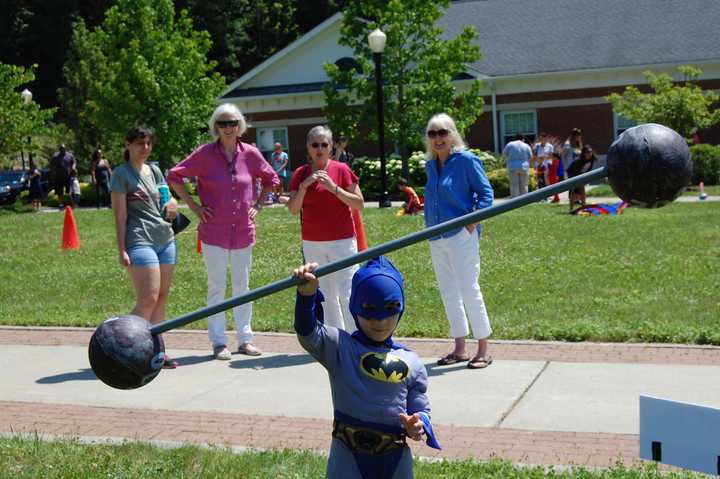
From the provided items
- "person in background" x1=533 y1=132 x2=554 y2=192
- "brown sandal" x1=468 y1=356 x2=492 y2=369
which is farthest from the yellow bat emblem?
"person in background" x1=533 y1=132 x2=554 y2=192

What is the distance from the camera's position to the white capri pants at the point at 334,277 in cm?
783

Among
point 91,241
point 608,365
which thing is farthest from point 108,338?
point 91,241

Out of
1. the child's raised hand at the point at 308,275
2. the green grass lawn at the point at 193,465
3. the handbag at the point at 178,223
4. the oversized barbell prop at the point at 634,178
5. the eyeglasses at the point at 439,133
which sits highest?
the eyeglasses at the point at 439,133

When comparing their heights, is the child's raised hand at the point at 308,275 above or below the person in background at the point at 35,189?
above

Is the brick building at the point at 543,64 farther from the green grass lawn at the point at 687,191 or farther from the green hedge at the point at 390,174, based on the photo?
the green grass lawn at the point at 687,191

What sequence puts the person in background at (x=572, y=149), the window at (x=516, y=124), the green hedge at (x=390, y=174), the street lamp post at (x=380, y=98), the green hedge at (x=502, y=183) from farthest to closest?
the window at (x=516, y=124) → the green hedge at (x=390, y=174) → the green hedge at (x=502, y=183) → the street lamp post at (x=380, y=98) → the person in background at (x=572, y=149)

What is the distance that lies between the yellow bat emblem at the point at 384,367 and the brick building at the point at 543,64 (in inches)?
1031

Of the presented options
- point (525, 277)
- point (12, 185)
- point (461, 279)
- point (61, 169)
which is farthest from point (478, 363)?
point (12, 185)

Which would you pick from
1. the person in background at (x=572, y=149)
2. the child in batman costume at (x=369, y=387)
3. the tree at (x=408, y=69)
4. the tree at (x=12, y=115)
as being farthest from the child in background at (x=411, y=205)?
the child in batman costume at (x=369, y=387)

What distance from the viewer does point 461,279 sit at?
745 centimetres

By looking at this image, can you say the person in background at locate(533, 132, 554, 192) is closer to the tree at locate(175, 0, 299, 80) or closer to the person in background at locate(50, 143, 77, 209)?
the person in background at locate(50, 143, 77, 209)

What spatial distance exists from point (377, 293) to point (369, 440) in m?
0.57

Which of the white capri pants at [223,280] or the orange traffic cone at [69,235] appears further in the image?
the orange traffic cone at [69,235]

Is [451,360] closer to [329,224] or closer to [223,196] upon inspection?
[329,224]
